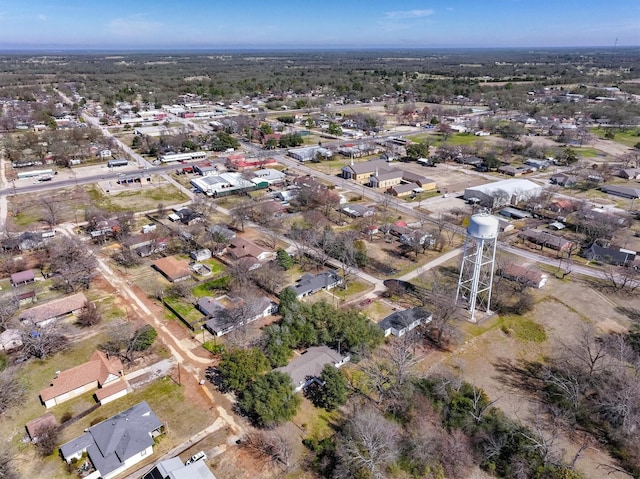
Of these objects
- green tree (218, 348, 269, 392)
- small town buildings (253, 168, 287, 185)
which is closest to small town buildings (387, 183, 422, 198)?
small town buildings (253, 168, 287, 185)

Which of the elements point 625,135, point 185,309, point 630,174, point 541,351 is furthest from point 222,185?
point 625,135

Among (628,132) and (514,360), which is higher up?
(628,132)

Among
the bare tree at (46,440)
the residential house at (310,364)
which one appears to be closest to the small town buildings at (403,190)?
the residential house at (310,364)

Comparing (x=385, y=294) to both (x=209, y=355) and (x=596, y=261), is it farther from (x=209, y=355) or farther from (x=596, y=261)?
(x=596, y=261)

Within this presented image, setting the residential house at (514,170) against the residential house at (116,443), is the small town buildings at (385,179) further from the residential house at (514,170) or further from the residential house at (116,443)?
the residential house at (116,443)

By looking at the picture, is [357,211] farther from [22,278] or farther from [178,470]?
[178,470]

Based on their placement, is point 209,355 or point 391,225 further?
point 391,225

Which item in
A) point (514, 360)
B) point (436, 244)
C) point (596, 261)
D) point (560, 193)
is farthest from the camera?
point (560, 193)

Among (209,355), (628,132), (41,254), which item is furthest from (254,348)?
(628,132)
